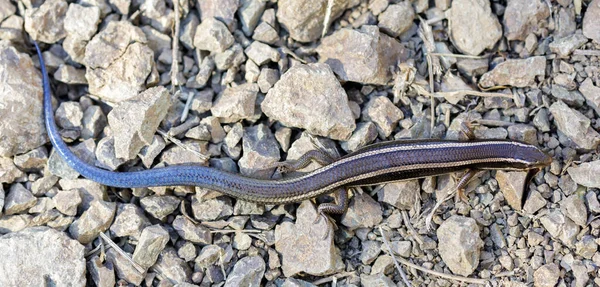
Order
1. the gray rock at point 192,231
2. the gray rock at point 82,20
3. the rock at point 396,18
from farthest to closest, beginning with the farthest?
the rock at point 396,18 < the gray rock at point 82,20 < the gray rock at point 192,231

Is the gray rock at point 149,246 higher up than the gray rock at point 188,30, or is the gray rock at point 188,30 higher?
the gray rock at point 188,30

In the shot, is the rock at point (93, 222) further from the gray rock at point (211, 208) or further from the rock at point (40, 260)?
the gray rock at point (211, 208)

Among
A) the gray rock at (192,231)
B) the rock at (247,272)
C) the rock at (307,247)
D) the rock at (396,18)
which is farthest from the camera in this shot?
the rock at (396,18)

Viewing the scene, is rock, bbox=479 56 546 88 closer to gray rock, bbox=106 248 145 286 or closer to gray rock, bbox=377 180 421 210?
gray rock, bbox=377 180 421 210

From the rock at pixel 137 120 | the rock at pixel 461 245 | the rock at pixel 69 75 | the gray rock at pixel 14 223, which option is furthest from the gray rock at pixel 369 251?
the rock at pixel 69 75

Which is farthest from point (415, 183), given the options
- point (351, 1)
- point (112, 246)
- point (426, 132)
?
point (112, 246)

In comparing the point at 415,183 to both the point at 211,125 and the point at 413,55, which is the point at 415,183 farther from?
the point at 211,125
